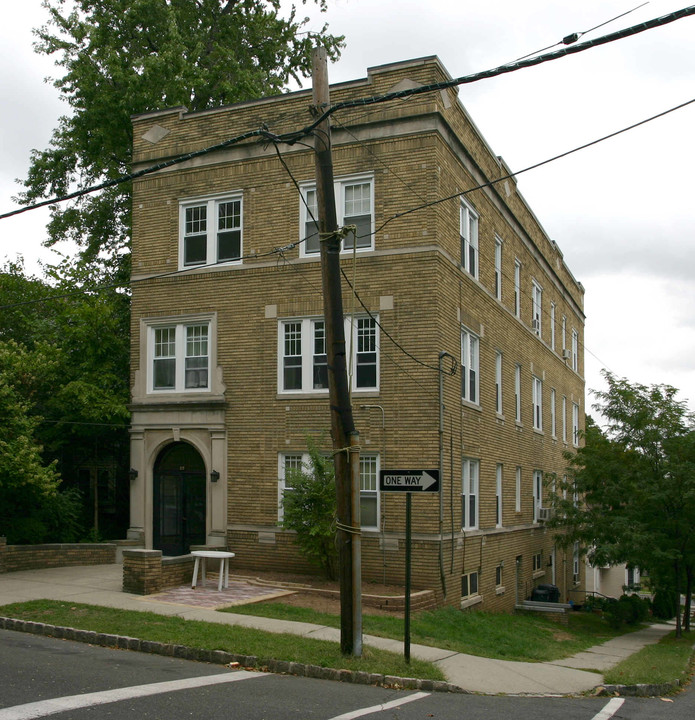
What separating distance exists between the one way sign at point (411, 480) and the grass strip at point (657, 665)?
3982mm

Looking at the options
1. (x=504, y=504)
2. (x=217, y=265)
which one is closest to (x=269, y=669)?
(x=217, y=265)

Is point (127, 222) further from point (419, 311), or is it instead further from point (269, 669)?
point (269, 669)

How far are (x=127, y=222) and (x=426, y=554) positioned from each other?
17.9 meters

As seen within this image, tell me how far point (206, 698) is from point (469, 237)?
15144mm

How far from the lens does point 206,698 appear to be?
8867 mm

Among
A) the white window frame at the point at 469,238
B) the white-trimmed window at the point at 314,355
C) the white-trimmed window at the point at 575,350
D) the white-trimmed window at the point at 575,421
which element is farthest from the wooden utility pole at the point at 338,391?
the white-trimmed window at the point at 575,350

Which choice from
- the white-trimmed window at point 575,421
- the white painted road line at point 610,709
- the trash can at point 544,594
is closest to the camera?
the white painted road line at point 610,709

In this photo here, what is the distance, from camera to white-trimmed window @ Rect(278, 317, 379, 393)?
1919cm

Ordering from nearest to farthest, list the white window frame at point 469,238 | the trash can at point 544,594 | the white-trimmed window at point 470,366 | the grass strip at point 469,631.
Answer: the grass strip at point 469,631, the white-trimmed window at point 470,366, the white window frame at point 469,238, the trash can at point 544,594

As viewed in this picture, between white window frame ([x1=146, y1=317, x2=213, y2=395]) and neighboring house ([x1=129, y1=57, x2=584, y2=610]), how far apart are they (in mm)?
43

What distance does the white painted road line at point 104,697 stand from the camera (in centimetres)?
786

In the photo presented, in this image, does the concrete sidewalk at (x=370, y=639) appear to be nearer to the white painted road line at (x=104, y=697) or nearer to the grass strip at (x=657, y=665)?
the grass strip at (x=657, y=665)

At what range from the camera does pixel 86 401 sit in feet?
70.2

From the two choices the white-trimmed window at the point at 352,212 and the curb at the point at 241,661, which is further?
the white-trimmed window at the point at 352,212
